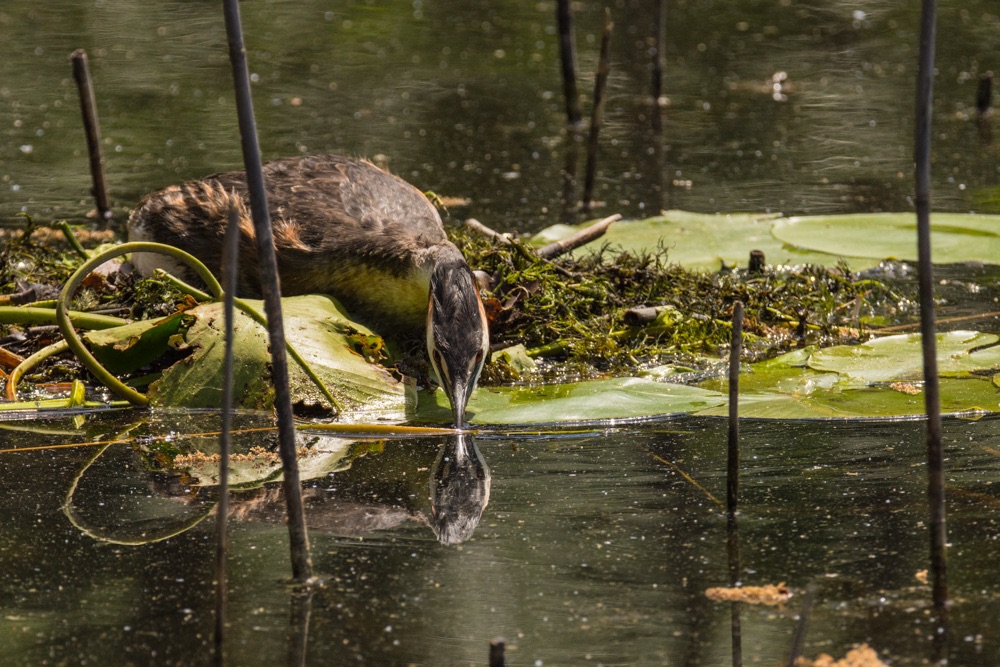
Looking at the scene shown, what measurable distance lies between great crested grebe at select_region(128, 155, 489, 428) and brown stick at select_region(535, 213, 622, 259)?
1.93ft

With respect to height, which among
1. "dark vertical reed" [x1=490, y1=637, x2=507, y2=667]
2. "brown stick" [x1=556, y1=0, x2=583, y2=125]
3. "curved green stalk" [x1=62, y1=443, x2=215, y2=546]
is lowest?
"curved green stalk" [x1=62, y1=443, x2=215, y2=546]

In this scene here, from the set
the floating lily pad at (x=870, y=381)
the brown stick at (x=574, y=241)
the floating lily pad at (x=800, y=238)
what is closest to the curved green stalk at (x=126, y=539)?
the floating lily pad at (x=870, y=381)

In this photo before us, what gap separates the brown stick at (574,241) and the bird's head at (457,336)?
140cm

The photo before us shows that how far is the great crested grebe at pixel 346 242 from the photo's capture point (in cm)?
532

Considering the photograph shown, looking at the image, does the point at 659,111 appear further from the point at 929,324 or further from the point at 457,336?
the point at 929,324

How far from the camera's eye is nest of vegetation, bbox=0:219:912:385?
235 inches

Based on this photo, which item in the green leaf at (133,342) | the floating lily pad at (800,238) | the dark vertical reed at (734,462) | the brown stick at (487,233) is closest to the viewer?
the dark vertical reed at (734,462)

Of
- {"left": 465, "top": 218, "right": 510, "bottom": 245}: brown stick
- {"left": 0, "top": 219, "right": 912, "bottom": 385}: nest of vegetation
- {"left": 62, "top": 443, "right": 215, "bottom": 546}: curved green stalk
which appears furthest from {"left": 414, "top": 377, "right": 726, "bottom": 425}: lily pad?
{"left": 465, "top": 218, "right": 510, "bottom": 245}: brown stick

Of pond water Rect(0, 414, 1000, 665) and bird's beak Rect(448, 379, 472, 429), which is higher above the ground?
bird's beak Rect(448, 379, 472, 429)

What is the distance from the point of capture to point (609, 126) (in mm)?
11258

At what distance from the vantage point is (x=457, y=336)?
5.05 m

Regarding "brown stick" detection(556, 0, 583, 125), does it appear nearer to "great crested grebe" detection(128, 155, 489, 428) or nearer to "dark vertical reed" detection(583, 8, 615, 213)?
"dark vertical reed" detection(583, 8, 615, 213)

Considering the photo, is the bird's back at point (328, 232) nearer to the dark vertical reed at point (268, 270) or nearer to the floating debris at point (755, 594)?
the dark vertical reed at point (268, 270)

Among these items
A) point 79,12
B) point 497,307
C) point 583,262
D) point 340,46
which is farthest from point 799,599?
point 79,12
